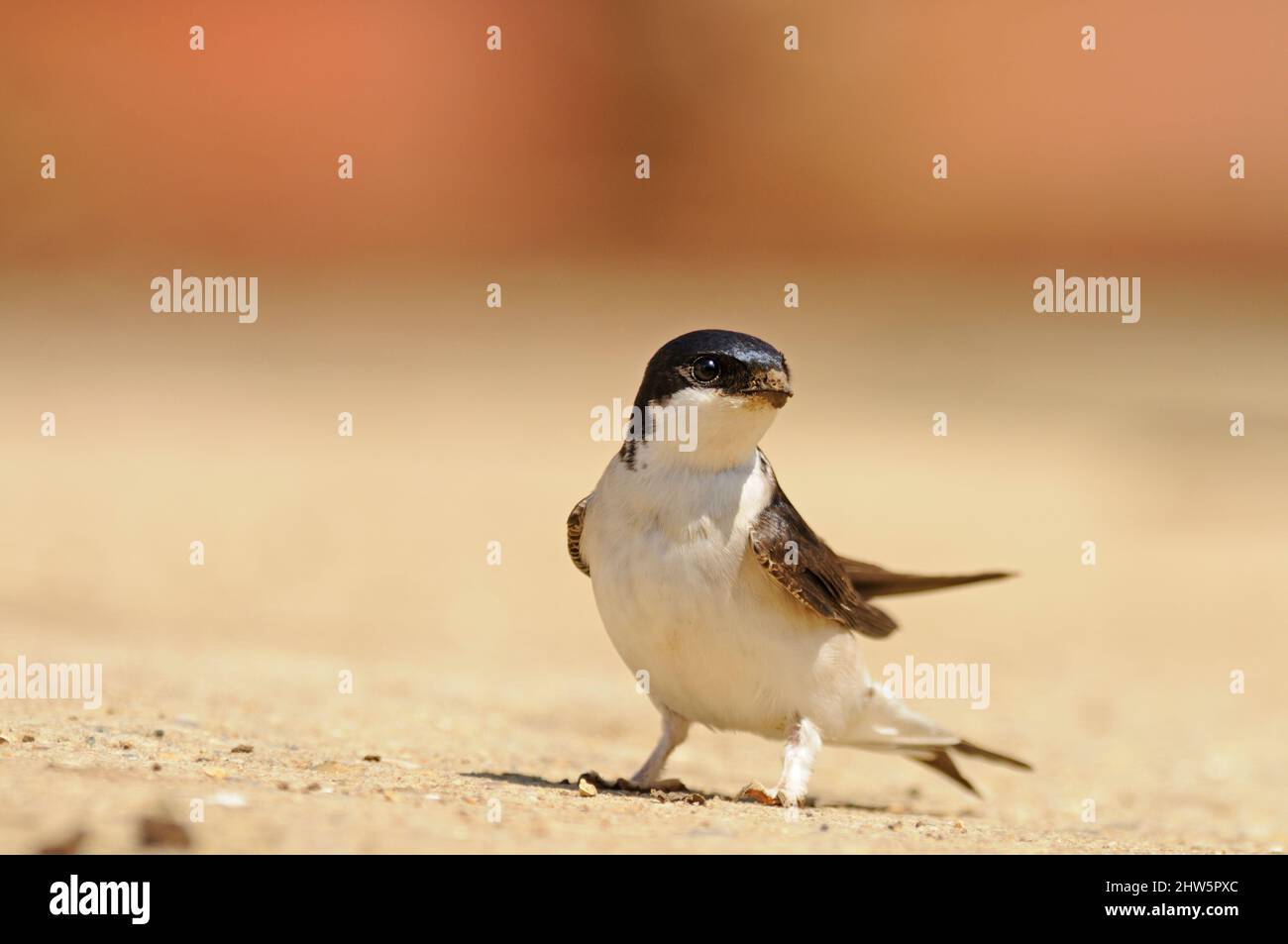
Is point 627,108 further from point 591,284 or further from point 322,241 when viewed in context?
point 322,241

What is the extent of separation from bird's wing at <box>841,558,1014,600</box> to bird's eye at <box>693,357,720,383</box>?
1237 millimetres

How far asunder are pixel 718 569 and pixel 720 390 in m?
0.58

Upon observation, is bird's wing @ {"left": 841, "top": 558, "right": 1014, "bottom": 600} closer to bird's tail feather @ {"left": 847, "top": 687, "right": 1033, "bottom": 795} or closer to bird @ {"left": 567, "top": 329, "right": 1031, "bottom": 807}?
bird's tail feather @ {"left": 847, "top": 687, "right": 1033, "bottom": 795}

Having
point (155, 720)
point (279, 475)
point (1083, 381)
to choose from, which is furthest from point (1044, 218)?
point (155, 720)

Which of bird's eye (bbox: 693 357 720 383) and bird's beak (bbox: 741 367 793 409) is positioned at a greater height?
bird's eye (bbox: 693 357 720 383)

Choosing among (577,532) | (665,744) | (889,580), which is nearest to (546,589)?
(889,580)

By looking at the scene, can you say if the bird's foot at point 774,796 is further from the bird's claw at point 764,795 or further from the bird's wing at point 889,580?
the bird's wing at point 889,580

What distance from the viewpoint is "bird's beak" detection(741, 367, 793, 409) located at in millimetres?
5316

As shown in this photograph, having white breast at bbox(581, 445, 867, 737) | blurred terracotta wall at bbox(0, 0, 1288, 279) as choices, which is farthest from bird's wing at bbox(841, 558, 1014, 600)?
blurred terracotta wall at bbox(0, 0, 1288, 279)

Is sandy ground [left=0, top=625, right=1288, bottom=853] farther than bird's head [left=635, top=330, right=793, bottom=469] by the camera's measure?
No

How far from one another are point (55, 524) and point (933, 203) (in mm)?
20220

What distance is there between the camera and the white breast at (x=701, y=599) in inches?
210

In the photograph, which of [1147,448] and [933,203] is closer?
[1147,448]

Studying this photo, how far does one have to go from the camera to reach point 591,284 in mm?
28547
